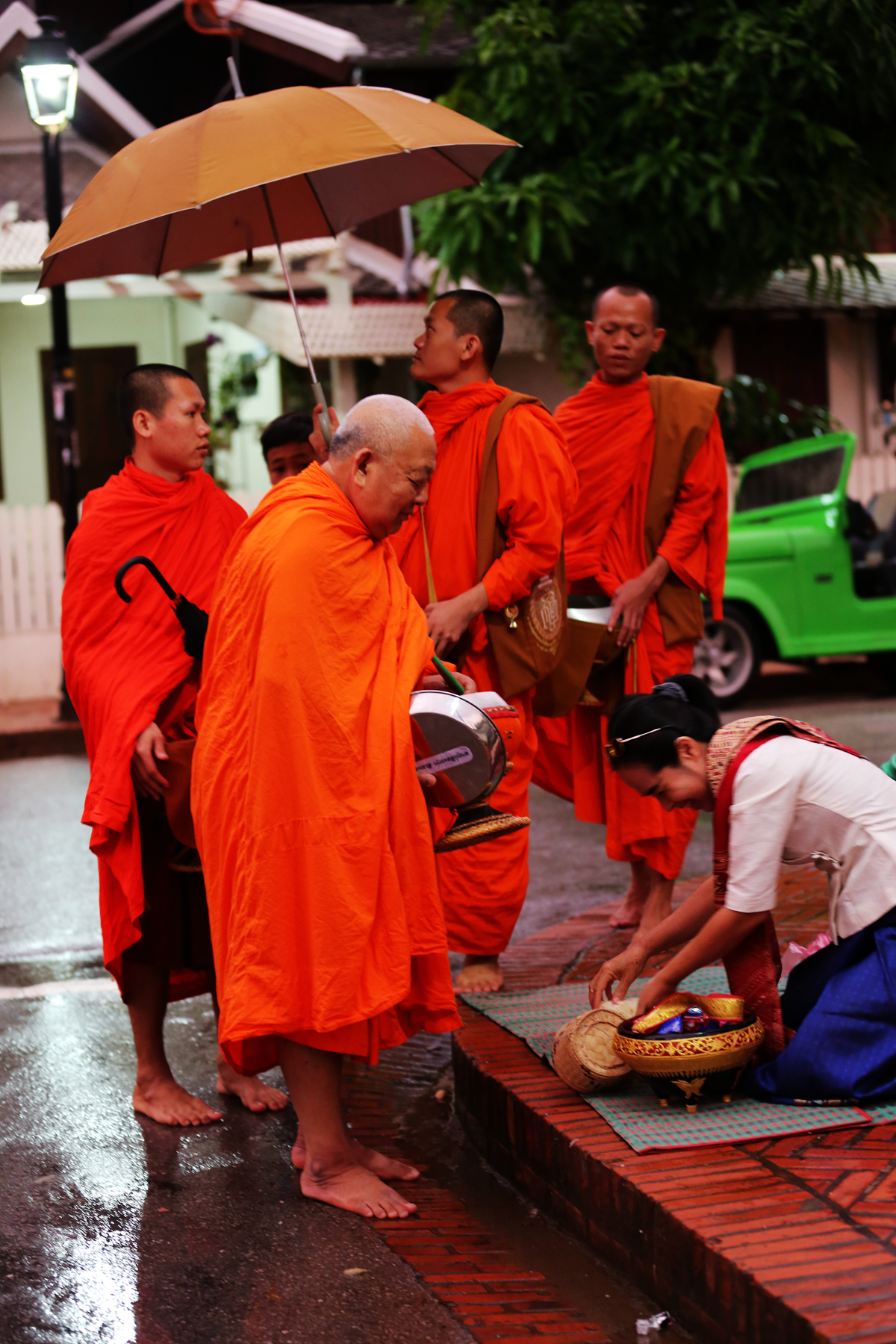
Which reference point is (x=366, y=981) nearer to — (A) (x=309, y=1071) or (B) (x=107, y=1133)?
(A) (x=309, y=1071)

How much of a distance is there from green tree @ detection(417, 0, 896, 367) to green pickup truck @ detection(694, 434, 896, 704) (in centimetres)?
257

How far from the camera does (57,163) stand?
11.4m

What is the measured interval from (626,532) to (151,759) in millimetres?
2079

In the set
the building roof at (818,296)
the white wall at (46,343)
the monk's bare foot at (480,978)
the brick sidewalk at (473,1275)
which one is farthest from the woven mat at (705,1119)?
the building roof at (818,296)

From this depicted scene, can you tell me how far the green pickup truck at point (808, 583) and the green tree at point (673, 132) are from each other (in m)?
2.57

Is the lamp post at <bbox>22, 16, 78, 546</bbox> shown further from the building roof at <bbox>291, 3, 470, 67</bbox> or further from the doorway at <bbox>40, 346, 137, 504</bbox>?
the doorway at <bbox>40, 346, 137, 504</bbox>

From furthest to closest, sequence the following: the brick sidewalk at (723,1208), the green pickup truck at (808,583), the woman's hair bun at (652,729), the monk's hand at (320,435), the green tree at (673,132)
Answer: the green tree at (673,132) < the green pickup truck at (808,583) < the monk's hand at (320,435) < the woman's hair bun at (652,729) < the brick sidewalk at (723,1208)

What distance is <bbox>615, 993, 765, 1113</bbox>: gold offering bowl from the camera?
3.30 m

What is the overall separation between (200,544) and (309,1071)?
151 cm

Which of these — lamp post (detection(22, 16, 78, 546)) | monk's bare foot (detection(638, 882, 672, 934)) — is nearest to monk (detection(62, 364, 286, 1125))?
monk's bare foot (detection(638, 882, 672, 934))

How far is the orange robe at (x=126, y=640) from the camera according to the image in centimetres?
390

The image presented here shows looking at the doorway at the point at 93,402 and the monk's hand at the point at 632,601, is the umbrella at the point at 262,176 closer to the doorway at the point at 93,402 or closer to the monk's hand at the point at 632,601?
the monk's hand at the point at 632,601

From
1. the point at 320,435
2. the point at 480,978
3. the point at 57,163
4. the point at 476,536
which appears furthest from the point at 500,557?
the point at 57,163

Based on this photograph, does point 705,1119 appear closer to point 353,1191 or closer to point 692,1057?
point 692,1057
